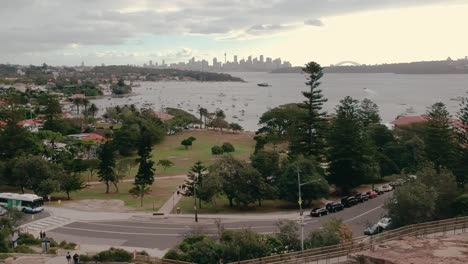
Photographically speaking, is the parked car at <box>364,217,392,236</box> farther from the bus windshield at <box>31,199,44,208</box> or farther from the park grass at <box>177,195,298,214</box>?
the bus windshield at <box>31,199,44,208</box>

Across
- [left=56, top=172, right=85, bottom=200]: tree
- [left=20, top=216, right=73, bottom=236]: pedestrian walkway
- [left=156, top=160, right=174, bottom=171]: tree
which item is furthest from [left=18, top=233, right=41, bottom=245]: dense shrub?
[left=156, top=160, right=174, bottom=171]: tree

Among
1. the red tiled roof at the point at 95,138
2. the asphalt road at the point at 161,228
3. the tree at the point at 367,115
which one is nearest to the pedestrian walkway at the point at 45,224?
the asphalt road at the point at 161,228

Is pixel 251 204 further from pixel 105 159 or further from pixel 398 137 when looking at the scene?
pixel 398 137

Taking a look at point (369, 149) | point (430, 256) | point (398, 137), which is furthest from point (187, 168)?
point (430, 256)

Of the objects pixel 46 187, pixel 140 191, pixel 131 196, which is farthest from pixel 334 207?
pixel 46 187

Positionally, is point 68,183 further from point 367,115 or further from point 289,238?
point 367,115

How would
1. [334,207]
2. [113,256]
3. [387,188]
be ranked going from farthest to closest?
[387,188] → [334,207] → [113,256]
